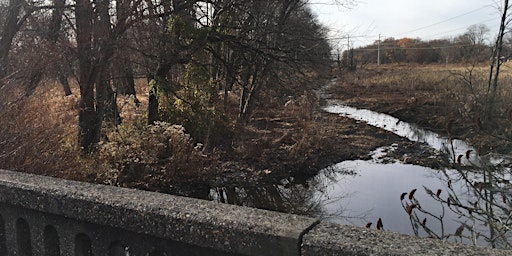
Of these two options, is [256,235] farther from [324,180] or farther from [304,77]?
[304,77]

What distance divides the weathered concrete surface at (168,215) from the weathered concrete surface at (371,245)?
0.22 feet

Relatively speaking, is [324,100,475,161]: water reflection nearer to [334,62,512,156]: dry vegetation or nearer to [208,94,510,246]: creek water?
[334,62,512,156]: dry vegetation

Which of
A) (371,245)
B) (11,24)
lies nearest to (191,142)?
(11,24)

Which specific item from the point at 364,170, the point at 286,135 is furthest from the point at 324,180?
the point at 286,135

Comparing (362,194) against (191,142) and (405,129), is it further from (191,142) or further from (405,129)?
(405,129)

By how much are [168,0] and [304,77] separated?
5.35m

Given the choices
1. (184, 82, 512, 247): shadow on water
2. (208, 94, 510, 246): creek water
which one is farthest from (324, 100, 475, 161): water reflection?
(208, 94, 510, 246): creek water

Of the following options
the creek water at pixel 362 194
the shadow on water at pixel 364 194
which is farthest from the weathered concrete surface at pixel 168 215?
the creek water at pixel 362 194

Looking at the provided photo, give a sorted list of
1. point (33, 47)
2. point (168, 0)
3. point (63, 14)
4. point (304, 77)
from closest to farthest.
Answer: point (33, 47), point (63, 14), point (168, 0), point (304, 77)

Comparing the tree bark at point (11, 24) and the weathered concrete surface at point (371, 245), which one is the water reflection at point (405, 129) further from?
the weathered concrete surface at point (371, 245)

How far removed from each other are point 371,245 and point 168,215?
2.86ft

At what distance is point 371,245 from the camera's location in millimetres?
1537

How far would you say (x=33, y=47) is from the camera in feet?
25.0

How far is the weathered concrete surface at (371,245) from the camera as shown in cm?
150
